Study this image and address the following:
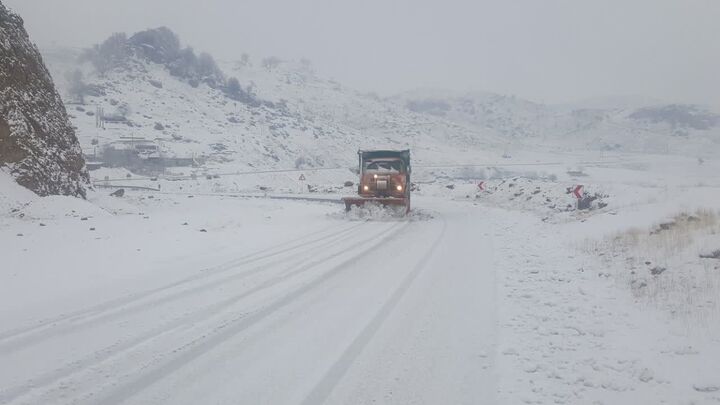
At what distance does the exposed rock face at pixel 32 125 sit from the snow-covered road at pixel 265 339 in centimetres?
1039

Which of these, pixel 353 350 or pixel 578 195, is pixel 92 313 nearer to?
pixel 353 350

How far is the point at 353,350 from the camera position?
16.2ft

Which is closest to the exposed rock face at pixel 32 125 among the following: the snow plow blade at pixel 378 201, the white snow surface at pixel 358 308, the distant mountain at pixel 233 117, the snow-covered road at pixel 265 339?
the white snow surface at pixel 358 308

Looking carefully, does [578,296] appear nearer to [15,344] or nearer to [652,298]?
[652,298]

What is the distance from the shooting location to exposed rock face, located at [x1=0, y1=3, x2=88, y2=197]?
1603 cm

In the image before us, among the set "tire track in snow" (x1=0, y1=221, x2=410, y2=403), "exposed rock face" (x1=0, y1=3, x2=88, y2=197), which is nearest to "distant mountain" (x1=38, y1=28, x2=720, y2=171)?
"exposed rock face" (x1=0, y1=3, x2=88, y2=197)

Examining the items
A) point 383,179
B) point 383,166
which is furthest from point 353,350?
point 383,166

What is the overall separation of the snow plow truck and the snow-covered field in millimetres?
6526

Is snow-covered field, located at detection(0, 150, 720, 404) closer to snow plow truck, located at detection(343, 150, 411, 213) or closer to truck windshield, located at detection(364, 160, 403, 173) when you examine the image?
snow plow truck, located at detection(343, 150, 411, 213)

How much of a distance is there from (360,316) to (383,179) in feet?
48.0

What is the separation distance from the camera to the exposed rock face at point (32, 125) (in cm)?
1603

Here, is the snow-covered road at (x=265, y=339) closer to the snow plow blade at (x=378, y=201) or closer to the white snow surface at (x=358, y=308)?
the white snow surface at (x=358, y=308)

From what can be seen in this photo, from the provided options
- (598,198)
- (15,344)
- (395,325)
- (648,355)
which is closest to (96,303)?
(15,344)

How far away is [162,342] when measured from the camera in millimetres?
5086
